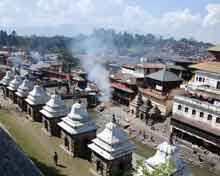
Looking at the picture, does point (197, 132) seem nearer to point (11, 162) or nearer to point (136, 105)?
point (136, 105)

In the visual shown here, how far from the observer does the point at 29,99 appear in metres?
34.6

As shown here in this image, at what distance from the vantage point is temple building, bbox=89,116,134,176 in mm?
20391

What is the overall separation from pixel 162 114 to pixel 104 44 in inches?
6062

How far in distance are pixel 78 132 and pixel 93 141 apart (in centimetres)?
296

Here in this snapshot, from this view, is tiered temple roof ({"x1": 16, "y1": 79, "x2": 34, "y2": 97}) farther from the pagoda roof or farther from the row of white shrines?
the pagoda roof

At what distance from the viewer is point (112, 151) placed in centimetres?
2022

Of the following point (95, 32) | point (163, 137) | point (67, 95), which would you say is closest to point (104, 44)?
point (95, 32)

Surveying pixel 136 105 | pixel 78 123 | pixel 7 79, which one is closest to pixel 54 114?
pixel 78 123

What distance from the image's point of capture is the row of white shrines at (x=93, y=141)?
1773 centimetres

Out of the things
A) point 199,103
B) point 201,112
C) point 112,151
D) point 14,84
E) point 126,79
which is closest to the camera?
point 112,151

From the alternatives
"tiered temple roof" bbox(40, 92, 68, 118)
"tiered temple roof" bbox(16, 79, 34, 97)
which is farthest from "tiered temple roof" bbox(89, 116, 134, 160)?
"tiered temple roof" bbox(16, 79, 34, 97)

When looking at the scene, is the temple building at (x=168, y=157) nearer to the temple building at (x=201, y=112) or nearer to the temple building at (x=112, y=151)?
the temple building at (x=112, y=151)

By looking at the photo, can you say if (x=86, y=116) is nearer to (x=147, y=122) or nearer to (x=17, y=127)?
(x=17, y=127)

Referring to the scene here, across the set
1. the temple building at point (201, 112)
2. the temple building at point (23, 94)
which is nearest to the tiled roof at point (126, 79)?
the temple building at point (201, 112)
